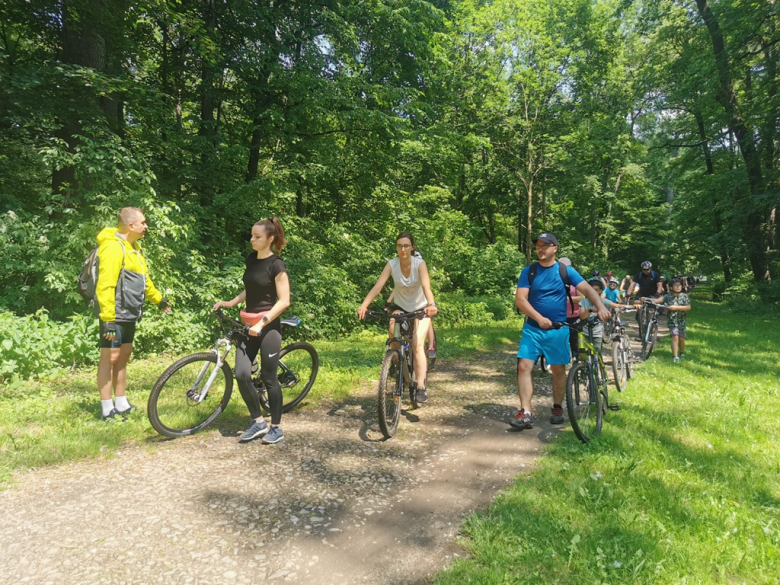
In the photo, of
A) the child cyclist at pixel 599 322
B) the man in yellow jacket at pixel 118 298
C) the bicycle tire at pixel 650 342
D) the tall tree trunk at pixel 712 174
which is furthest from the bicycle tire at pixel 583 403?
the tall tree trunk at pixel 712 174

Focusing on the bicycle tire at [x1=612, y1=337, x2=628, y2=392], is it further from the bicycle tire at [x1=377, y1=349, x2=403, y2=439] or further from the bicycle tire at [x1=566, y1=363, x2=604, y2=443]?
the bicycle tire at [x1=377, y1=349, x2=403, y2=439]

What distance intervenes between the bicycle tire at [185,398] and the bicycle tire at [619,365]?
557cm

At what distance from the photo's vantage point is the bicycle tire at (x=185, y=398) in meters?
4.26

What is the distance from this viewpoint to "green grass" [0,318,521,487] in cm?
399

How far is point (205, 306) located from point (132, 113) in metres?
5.49

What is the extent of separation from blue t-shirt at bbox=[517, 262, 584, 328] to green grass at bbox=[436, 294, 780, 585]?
1415mm

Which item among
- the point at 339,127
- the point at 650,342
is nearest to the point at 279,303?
the point at 650,342

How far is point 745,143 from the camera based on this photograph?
17.4m

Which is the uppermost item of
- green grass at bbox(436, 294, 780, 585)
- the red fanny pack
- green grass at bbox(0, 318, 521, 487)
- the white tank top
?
the white tank top

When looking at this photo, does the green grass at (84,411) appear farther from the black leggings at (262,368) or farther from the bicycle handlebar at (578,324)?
the bicycle handlebar at (578,324)

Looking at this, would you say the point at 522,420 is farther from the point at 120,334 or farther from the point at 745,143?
the point at 745,143

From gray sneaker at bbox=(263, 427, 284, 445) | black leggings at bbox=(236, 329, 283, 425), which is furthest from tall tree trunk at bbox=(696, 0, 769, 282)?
gray sneaker at bbox=(263, 427, 284, 445)

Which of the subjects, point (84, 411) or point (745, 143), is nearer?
point (84, 411)

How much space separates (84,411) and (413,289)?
410 cm
